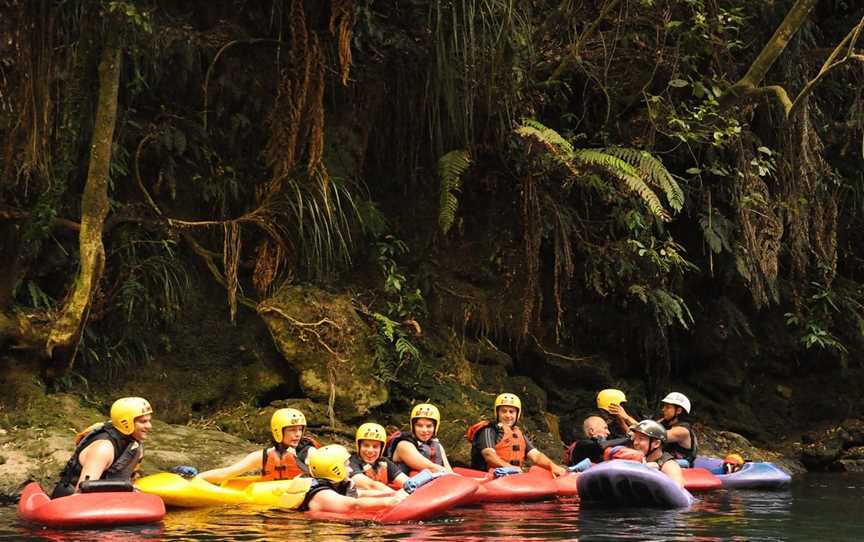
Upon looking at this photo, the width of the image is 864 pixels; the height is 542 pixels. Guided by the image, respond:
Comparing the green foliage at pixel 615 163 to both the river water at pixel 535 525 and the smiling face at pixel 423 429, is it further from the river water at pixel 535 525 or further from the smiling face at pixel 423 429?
the river water at pixel 535 525

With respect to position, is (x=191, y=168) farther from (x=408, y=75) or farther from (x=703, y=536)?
(x=703, y=536)

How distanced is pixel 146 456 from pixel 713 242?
7171 mm

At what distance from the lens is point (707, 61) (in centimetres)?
1354

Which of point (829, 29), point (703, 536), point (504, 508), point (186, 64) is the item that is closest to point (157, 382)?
point (186, 64)

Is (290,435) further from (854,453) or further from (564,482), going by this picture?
(854,453)

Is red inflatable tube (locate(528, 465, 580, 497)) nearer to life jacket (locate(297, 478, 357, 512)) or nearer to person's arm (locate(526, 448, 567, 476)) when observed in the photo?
person's arm (locate(526, 448, 567, 476))

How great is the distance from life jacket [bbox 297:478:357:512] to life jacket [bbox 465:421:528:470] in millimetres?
2537

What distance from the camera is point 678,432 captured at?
1077 centimetres

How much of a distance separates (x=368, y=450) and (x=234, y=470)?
1157 mm

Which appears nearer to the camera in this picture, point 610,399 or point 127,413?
point 127,413

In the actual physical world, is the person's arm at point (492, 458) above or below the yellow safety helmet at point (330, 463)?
below

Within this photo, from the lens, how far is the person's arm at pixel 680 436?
35.3ft

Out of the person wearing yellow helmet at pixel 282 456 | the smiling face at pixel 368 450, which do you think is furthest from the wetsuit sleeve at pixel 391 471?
the person wearing yellow helmet at pixel 282 456

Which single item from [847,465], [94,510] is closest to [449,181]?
[94,510]
